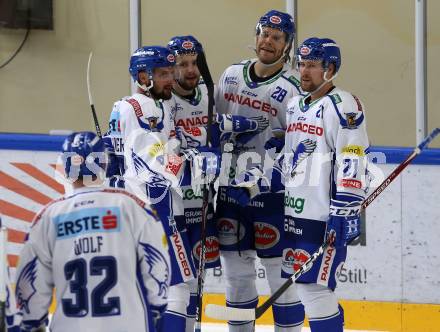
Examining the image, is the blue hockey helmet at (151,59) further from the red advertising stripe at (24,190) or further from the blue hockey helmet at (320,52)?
the red advertising stripe at (24,190)

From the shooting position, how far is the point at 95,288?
348cm

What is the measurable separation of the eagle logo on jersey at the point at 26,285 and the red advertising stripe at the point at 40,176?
2345 mm

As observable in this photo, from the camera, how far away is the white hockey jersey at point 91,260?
3477 millimetres

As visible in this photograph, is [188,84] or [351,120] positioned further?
[188,84]

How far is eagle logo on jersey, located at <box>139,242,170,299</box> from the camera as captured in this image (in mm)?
3537

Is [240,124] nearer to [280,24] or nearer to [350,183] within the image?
[280,24]

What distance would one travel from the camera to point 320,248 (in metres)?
4.53

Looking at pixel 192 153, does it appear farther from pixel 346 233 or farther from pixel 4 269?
pixel 4 269

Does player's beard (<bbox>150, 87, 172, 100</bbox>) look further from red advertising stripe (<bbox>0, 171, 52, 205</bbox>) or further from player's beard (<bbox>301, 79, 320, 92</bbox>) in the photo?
red advertising stripe (<bbox>0, 171, 52, 205</bbox>)

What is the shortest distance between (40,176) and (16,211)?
205mm

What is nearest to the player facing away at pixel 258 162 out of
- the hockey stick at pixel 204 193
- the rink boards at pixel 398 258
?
the hockey stick at pixel 204 193

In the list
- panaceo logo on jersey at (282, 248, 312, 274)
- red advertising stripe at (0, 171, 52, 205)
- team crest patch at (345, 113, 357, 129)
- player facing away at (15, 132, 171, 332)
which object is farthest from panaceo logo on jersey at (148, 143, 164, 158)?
red advertising stripe at (0, 171, 52, 205)

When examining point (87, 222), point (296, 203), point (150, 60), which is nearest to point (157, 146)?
point (150, 60)

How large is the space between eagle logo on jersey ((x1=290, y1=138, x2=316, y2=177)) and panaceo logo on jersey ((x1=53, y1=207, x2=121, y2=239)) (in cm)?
124
